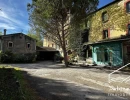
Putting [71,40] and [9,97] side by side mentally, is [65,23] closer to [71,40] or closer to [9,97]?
[71,40]

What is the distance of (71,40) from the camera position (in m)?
24.2

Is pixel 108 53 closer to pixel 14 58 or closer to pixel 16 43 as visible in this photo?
pixel 14 58

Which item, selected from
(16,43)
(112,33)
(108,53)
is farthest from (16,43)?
(112,33)

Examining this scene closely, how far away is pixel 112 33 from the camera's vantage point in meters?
19.0

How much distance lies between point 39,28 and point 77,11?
5.60m

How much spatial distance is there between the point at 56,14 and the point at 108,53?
864 centimetres

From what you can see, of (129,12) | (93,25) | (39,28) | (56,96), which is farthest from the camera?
(93,25)

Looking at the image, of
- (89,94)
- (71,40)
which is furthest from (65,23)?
(89,94)

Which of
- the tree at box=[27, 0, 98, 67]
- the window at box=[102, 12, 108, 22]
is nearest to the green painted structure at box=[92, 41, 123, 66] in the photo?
the window at box=[102, 12, 108, 22]

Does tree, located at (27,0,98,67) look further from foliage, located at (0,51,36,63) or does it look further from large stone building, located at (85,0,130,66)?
foliage, located at (0,51,36,63)

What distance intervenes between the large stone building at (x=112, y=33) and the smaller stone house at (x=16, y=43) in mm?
16258

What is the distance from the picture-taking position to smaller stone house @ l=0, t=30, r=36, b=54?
28.5 m

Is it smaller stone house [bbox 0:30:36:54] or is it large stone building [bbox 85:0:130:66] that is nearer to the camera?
large stone building [bbox 85:0:130:66]

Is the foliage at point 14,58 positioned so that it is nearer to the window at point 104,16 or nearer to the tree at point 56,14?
the tree at point 56,14
